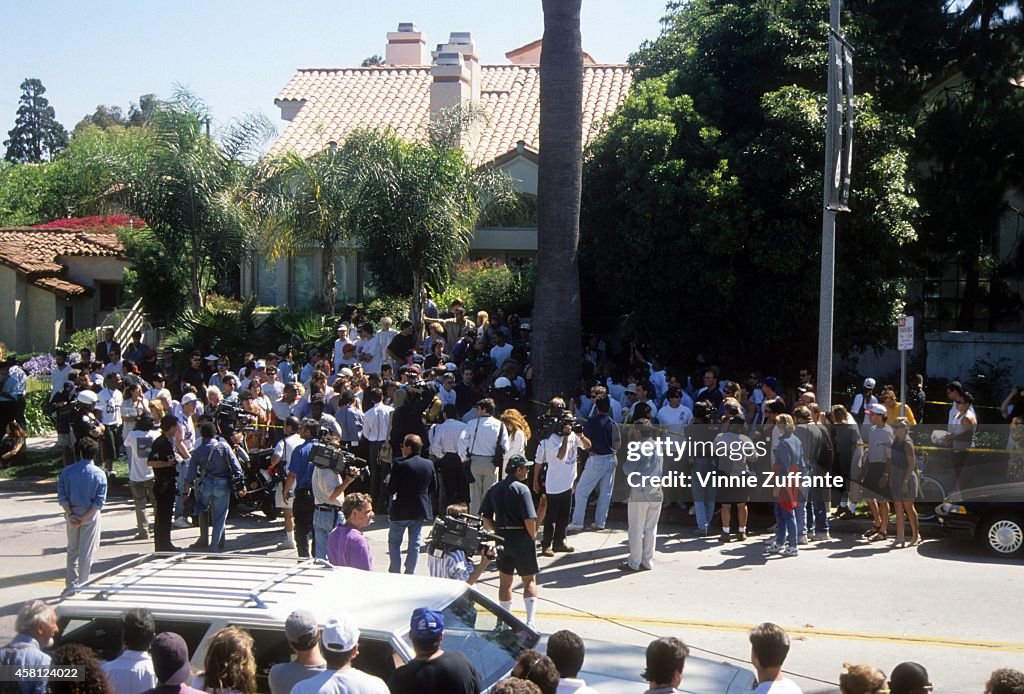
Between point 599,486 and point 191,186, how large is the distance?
44.1ft

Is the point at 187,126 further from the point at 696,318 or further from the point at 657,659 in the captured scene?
the point at 657,659

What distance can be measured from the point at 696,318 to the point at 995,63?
7358 millimetres

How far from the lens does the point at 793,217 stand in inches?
715

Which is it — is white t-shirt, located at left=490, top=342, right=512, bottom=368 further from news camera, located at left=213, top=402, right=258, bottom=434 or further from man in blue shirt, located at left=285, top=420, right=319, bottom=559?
man in blue shirt, located at left=285, top=420, right=319, bottom=559

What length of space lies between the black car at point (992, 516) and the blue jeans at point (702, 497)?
281 centimetres

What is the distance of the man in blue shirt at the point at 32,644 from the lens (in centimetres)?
572

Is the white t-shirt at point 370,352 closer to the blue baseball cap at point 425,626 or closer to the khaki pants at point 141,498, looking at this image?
the khaki pants at point 141,498

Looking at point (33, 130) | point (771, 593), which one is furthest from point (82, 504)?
point (33, 130)

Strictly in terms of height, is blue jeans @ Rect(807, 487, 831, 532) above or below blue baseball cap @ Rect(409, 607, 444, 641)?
below

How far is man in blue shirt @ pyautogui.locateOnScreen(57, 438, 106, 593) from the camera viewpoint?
1089cm

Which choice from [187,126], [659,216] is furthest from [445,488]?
[187,126]

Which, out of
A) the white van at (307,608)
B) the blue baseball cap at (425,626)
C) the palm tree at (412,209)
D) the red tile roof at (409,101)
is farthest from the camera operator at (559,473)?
the red tile roof at (409,101)

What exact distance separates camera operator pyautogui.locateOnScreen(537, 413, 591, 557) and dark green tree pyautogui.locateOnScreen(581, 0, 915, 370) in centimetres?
617

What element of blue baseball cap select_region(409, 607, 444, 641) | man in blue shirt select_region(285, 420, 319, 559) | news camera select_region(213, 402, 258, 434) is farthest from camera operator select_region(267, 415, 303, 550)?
blue baseball cap select_region(409, 607, 444, 641)
